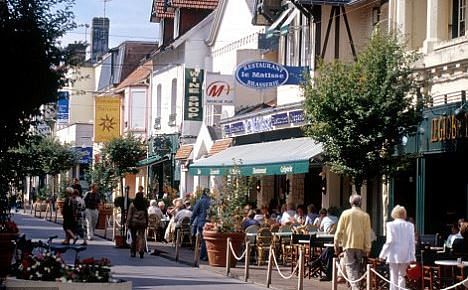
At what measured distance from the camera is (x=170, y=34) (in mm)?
53344

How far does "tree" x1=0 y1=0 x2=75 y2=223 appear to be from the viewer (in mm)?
16109

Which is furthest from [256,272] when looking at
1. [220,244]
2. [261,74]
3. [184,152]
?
[184,152]

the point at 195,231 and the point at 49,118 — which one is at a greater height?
the point at 49,118

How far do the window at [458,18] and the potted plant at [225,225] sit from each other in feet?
20.4

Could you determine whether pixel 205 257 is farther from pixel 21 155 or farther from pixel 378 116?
pixel 21 155

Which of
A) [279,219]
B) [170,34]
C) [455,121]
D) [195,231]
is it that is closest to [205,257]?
[195,231]

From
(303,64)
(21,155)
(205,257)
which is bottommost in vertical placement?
(205,257)

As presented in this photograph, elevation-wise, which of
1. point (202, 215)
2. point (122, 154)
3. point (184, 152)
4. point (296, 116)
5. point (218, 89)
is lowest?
point (202, 215)

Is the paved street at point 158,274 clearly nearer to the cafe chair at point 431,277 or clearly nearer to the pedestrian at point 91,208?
the pedestrian at point 91,208

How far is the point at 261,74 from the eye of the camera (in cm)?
3114

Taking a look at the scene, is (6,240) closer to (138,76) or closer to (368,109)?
(368,109)

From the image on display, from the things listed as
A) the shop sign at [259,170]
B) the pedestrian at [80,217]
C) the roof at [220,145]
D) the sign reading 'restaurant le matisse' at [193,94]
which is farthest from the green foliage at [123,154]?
the shop sign at [259,170]

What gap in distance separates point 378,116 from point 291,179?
12.7 meters

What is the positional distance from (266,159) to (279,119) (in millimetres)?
3217
